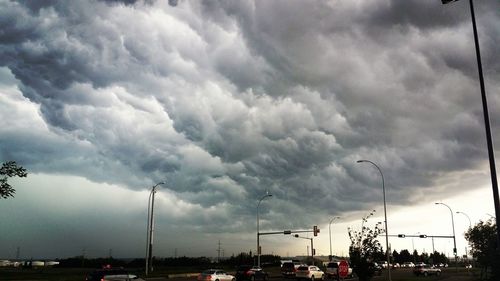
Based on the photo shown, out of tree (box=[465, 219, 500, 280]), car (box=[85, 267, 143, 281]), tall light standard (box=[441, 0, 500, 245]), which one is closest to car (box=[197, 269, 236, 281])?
car (box=[85, 267, 143, 281])

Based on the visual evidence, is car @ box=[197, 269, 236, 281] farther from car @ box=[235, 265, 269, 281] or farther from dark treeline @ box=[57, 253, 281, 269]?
dark treeline @ box=[57, 253, 281, 269]

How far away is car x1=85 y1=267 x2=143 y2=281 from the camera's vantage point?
20.0 metres

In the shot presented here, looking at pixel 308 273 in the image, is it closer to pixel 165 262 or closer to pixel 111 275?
pixel 111 275

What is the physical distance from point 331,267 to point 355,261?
19.0m

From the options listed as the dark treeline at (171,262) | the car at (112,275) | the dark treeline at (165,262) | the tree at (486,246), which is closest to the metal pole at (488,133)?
the car at (112,275)

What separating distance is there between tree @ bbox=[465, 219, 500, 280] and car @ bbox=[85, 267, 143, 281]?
2607cm

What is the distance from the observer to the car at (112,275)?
19977mm

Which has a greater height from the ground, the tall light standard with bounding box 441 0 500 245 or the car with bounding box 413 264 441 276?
the tall light standard with bounding box 441 0 500 245

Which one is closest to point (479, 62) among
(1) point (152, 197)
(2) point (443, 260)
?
(1) point (152, 197)

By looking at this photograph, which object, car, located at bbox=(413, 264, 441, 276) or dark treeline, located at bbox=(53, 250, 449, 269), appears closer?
car, located at bbox=(413, 264, 441, 276)

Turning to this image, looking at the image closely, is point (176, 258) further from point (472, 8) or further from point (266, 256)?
point (472, 8)

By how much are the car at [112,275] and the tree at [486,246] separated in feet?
85.5

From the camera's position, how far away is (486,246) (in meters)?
43.9

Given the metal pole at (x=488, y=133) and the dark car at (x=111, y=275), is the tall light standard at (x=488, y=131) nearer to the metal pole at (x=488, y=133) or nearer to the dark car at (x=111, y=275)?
the metal pole at (x=488, y=133)
